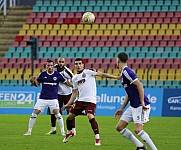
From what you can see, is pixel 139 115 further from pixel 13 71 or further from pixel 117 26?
pixel 117 26

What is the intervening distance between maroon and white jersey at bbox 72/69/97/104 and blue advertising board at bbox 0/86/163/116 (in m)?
15.6

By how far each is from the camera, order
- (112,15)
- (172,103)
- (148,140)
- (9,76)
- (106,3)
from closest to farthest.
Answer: (148,140) < (172,103) < (9,76) < (112,15) < (106,3)

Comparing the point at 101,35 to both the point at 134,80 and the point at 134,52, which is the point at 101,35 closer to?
the point at 134,52

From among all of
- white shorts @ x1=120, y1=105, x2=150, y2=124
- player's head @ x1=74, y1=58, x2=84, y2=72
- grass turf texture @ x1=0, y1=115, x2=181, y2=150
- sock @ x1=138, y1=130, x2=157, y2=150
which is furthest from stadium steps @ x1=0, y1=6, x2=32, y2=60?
sock @ x1=138, y1=130, x2=157, y2=150

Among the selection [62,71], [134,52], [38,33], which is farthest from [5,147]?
[38,33]

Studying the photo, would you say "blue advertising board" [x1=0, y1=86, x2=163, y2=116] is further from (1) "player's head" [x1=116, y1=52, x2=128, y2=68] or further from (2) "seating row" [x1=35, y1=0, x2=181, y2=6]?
(1) "player's head" [x1=116, y1=52, x2=128, y2=68]

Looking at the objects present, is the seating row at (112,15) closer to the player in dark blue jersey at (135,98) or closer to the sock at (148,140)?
the player in dark blue jersey at (135,98)

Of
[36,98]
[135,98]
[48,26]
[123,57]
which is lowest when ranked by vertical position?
[36,98]

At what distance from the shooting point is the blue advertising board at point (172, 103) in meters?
31.5

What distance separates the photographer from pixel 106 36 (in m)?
40.5

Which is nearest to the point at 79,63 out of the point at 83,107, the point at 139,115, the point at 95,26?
the point at 83,107

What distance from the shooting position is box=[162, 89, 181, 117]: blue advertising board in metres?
31.5

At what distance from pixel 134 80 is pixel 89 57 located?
2598 centimetres

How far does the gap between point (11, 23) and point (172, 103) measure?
1545 centimetres
